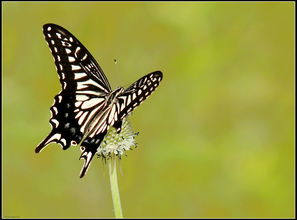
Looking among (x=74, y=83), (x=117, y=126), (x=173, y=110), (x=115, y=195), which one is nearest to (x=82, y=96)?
(x=74, y=83)

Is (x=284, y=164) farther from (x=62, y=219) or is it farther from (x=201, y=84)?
(x=62, y=219)

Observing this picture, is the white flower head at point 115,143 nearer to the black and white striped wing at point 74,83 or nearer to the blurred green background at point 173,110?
the black and white striped wing at point 74,83

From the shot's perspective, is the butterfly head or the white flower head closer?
the white flower head

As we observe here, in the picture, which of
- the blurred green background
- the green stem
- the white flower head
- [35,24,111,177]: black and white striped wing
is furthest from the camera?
the blurred green background

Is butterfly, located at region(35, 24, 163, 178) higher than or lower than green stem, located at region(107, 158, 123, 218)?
higher

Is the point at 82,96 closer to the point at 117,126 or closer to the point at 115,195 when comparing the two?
the point at 117,126

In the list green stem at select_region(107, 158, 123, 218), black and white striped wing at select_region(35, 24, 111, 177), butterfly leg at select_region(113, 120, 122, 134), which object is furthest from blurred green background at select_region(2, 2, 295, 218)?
green stem at select_region(107, 158, 123, 218)

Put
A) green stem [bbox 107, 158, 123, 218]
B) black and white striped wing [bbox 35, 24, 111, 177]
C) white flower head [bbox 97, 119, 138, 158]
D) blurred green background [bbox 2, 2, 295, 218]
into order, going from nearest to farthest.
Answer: green stem [bbox 107, 158, 123, 218] → white flower head [bbox 97, 119, 138, 158] → black and white striped wing [bbox 35, 24, 111, 177] → blurred green background [bbox 2, 2, 295, 218]

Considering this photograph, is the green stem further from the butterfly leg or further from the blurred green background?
the blurred green background
